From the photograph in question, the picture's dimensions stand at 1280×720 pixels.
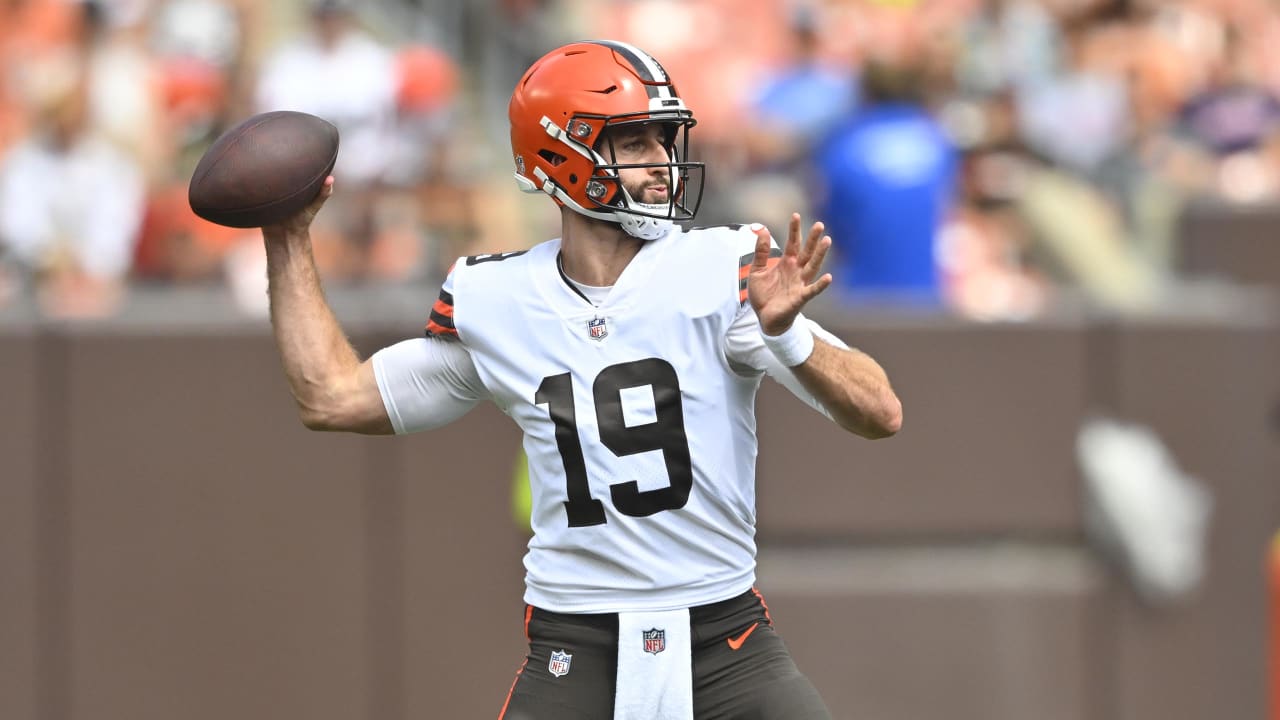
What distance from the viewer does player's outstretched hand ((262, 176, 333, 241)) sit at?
13.7 feet

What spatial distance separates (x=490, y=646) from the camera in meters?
6.82

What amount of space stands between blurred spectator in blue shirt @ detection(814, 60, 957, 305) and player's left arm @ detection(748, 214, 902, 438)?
9.35ft

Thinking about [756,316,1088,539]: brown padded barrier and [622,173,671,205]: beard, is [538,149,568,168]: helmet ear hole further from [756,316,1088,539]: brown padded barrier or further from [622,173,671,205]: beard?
[756,316,1088,539]: brown padded barrier

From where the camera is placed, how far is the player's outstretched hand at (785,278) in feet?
12.0

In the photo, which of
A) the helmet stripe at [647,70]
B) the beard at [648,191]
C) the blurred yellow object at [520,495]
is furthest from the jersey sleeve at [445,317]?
the blurred yellow object at [520,495]

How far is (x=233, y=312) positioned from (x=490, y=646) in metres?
1.61

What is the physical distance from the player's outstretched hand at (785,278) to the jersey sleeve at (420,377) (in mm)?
830

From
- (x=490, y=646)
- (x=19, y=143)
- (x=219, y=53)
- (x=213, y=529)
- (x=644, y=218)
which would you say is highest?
(x=219, y=53)

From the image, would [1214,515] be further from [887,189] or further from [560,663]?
[560,663]

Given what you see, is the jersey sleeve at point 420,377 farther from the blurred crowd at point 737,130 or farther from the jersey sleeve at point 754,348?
the blurred crowd at point 737,130

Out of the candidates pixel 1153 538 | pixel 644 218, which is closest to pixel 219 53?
pixel 1153 538

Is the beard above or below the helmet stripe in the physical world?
Answer: below

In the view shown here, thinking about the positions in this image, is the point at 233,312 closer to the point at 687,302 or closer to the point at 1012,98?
the point at 687,302

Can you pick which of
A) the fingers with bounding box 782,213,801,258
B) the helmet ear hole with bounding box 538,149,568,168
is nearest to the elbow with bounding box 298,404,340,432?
the helmet ear hole with bounding box 538,149,568,168
